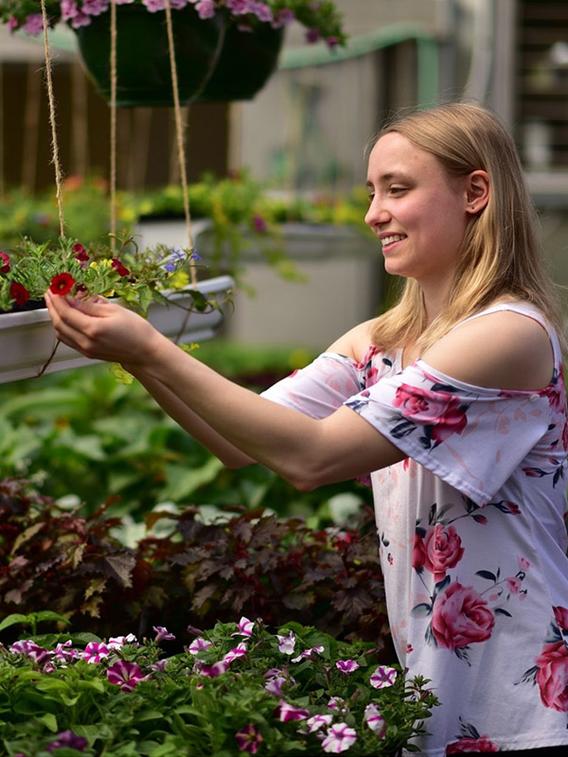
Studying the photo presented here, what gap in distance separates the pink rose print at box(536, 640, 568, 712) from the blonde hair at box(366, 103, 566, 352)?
498mm

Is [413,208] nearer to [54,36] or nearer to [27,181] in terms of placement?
[54,36]

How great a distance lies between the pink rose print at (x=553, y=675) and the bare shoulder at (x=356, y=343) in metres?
0.63

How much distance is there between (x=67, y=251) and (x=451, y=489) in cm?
73

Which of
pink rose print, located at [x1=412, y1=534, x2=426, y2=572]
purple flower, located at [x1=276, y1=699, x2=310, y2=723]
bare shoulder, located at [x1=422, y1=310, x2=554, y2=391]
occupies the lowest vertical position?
purple flower, located at [x1=276, y1=699, x2=310, y2=723]

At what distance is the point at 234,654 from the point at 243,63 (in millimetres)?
1775

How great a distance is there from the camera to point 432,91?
9211mm

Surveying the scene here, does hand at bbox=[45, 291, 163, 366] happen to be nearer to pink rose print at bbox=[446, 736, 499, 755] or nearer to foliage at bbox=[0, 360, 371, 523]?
pink rose print at bbox=[446, 736, 499, 755]

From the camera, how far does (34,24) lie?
299 centimetres

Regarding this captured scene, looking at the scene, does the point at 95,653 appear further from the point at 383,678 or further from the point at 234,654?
the point at 383,678

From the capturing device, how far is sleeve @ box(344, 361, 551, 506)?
194 cm

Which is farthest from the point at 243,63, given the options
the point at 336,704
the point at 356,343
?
the point at 336,704

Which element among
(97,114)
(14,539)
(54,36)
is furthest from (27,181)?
(14,539)

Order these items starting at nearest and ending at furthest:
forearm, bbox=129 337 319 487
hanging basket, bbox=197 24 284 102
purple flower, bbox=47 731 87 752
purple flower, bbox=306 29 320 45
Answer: purple flower, bbox=47 731 87 752
forearm, bbox=129 337 319 487
hanging basket, bbox=197 24 284 102
purple flower, bbox=306 29 320 45

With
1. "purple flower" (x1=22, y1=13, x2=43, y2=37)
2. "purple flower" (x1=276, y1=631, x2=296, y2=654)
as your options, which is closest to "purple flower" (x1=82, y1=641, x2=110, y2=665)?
"purple flower" (x1=276, y1=631, x2=296, y2=654)
